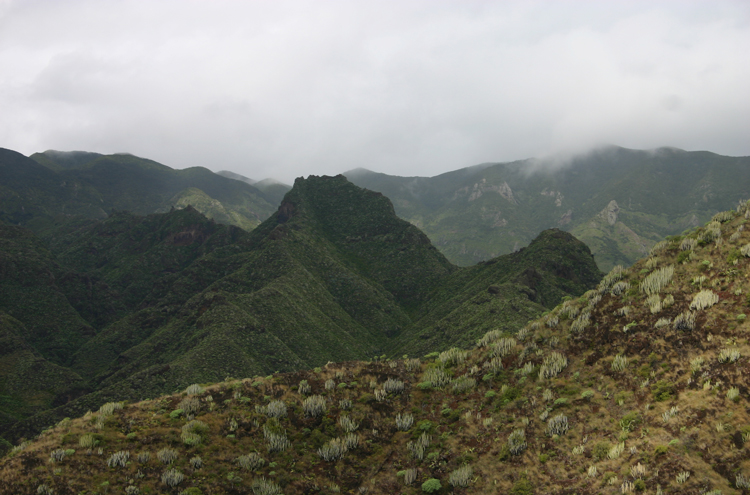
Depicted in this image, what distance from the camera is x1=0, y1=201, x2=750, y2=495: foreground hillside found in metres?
19.6

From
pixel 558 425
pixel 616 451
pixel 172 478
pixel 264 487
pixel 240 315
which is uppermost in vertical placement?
pixel 616 451

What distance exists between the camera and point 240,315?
4968 inches

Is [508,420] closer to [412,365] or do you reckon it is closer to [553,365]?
[553,365]

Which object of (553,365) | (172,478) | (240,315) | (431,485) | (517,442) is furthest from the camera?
(240,315)

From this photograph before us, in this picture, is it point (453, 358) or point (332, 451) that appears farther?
point (453, 358)

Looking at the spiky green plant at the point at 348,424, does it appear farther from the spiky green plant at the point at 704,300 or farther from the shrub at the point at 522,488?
the spiky green plant at the point at 704,300

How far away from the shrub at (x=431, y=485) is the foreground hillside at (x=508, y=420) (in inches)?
4.1

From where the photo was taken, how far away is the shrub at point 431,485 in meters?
22.2

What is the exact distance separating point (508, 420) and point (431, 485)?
6913 millimetres

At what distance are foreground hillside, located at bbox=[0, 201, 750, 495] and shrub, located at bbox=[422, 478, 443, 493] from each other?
0.34 ft

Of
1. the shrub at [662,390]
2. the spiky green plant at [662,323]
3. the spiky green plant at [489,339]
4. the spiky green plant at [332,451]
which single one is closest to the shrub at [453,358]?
the spiky green plant at [489,339]

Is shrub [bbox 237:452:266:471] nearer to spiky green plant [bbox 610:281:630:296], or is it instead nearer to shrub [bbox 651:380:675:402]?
shrub [bbox 651:380:675:402]

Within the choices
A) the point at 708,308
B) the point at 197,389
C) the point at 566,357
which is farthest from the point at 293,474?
the point at 708,308

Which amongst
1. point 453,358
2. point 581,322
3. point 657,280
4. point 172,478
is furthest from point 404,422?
point 657,280
